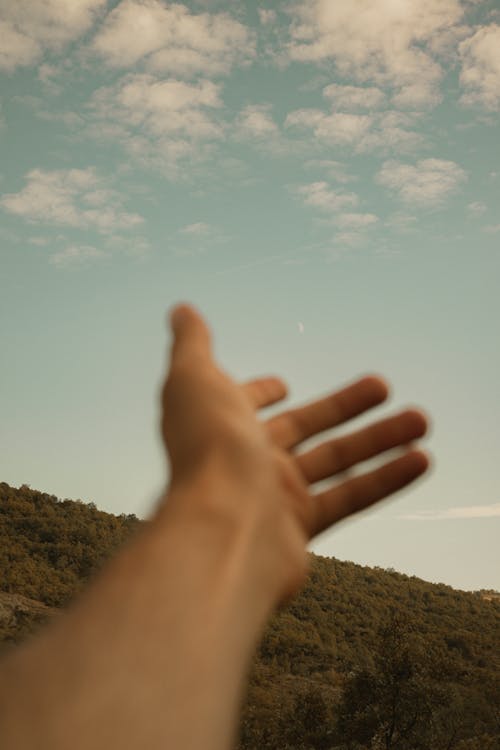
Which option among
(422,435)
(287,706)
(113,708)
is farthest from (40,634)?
(287,706)

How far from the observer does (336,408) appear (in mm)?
3225

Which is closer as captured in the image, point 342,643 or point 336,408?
point 336,408

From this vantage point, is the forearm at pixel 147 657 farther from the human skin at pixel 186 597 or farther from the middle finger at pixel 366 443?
the middle finger at pixel 366 443

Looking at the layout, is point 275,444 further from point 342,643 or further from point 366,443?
point 342,643

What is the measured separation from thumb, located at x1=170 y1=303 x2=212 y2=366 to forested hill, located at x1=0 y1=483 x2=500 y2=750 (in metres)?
9.09

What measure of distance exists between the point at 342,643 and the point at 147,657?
78.1m

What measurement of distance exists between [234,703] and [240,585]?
31 cm

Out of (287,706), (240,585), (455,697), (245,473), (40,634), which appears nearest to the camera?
(40,634)

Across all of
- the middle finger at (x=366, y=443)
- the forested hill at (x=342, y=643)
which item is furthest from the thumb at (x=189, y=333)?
the forested hill at (x=342, y=643)

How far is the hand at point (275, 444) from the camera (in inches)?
94.4

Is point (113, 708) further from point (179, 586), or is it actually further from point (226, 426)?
point (226, 426)

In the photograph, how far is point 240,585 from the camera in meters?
2.04

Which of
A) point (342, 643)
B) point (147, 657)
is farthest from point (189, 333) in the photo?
point (342, 643)

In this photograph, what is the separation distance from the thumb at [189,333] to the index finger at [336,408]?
534 mm
